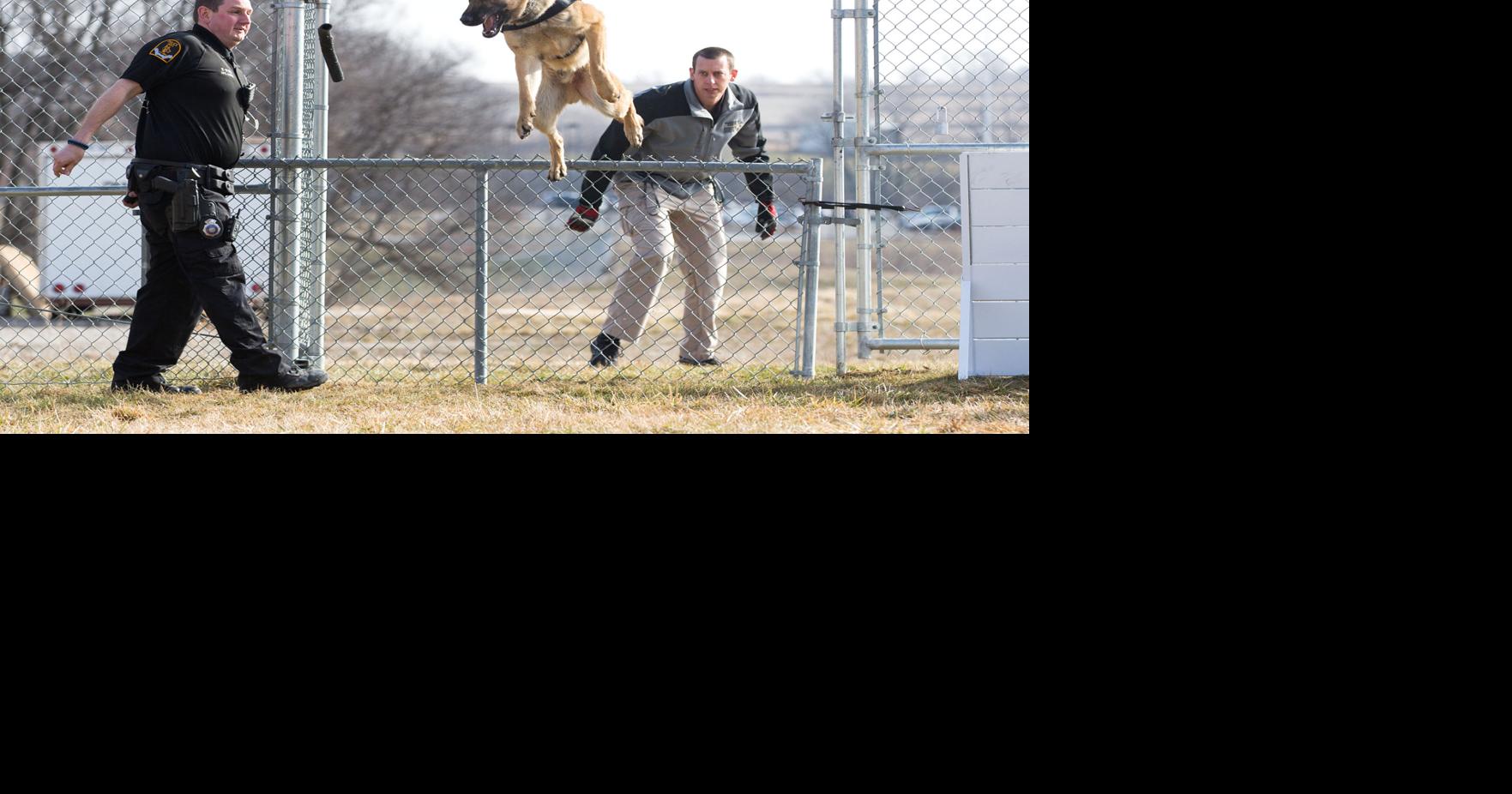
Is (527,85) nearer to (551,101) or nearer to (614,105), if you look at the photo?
(551,101)

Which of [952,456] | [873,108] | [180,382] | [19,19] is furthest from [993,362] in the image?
[19,19]

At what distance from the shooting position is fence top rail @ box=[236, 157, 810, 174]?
5.28m

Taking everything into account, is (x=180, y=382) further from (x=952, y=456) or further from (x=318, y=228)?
(x=952, y=456)

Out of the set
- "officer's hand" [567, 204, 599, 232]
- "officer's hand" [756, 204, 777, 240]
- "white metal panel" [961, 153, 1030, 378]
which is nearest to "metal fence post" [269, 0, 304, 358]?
"officer's hand" [567, 204, 599, 232]

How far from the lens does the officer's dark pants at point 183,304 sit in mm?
5160

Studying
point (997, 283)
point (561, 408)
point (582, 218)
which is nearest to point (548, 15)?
point (561, 408)

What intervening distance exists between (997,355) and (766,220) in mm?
1255

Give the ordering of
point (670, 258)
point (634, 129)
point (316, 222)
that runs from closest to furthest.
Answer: point (634, 129), point (316, 222), point (670, 258)

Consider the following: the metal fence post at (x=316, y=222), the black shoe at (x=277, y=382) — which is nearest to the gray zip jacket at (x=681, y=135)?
the metal fence post at (x=316, y=222)

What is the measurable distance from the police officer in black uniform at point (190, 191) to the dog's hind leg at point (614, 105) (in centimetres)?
219

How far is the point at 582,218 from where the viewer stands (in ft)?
18.5

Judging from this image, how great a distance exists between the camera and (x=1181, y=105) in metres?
1.59

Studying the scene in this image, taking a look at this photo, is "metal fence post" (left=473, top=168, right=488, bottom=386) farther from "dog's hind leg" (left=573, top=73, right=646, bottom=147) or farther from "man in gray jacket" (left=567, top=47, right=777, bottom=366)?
"dog's hind leg" (left=573, top=73, right=646, bottom=147)

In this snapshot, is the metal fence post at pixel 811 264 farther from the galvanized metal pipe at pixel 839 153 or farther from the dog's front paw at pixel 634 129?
the dog's front paw at pixel 634 129
